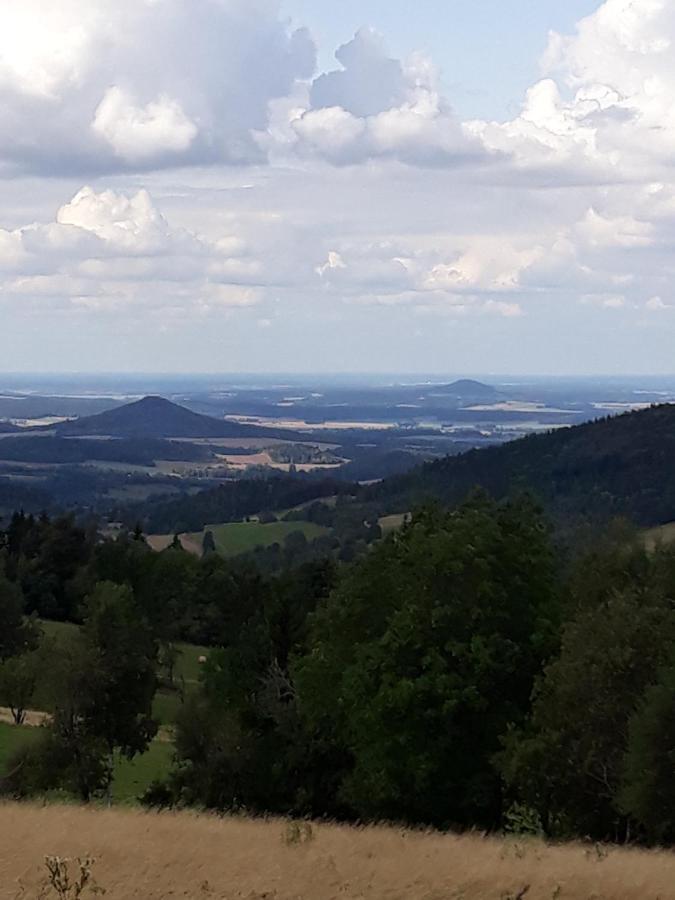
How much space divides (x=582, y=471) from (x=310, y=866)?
159228mm

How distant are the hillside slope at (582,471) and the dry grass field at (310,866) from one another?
4952 inches

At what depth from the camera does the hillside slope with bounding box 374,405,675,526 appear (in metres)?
149

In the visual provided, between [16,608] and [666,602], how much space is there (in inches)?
2112

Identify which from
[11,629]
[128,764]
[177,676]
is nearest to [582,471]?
[177,676]

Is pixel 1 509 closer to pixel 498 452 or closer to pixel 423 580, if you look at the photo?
pixel 498 452

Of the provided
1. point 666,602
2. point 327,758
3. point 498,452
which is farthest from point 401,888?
point 498,452

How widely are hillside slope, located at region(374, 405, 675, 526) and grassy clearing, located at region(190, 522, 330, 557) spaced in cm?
1249

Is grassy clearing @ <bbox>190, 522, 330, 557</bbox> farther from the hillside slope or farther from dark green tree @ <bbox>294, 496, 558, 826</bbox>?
dark green tree @ <bbox>294, 496, 558, 826</bbox>

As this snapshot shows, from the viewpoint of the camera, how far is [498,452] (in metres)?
182

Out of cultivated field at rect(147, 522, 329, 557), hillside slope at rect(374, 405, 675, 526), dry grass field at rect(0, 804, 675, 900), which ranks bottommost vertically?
cultivated field at rect(147, 522, 329, 557)

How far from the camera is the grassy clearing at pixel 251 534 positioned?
15425 centimetres

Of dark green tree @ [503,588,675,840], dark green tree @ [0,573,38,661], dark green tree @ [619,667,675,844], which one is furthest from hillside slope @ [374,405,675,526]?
dark green tree @ [619,667,675,844]

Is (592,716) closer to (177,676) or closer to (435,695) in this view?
(435,695)

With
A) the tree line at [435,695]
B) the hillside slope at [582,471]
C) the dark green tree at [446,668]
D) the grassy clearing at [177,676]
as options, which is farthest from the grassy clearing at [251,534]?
the dark green tree at [446,668]
